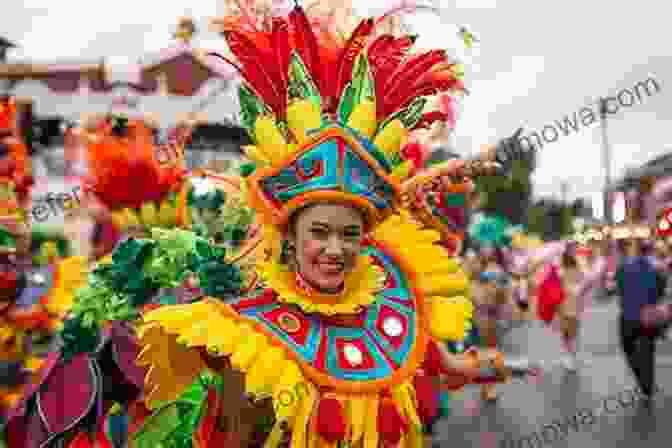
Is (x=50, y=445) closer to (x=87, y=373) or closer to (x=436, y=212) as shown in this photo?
(x=87, y=373)

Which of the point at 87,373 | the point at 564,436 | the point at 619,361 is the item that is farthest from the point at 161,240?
the point at 619,361

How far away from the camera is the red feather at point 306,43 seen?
2.66m

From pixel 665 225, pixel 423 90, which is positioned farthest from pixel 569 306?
pixel 423 90

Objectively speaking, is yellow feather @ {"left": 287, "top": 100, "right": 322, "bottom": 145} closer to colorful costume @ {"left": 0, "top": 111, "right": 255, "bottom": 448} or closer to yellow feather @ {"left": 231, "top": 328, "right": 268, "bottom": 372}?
colorful costume @ {"left": 0, "top": 111, "right": 255, "bottom": 448}

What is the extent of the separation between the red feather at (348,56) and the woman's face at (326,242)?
Answer: 0.49 m

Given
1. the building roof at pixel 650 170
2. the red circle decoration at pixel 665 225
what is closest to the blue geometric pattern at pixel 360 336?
the red circle decoration at pixel 665 225

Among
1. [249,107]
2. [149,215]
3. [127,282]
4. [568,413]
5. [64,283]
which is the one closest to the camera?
[249,107]

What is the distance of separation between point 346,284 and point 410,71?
0.80 meters

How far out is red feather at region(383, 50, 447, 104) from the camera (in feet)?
8.93

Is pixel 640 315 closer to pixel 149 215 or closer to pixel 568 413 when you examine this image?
pixel 568 413

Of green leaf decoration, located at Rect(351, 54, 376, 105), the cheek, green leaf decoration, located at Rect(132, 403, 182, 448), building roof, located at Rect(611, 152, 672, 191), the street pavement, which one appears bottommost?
the street pavement

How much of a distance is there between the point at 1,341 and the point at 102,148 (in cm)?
147

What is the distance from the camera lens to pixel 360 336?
98.5 inches

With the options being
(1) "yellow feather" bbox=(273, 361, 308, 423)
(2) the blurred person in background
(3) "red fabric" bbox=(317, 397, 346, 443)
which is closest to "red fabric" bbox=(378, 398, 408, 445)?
(3) "red fabric" bbox=(317, 397, 346, 443)
